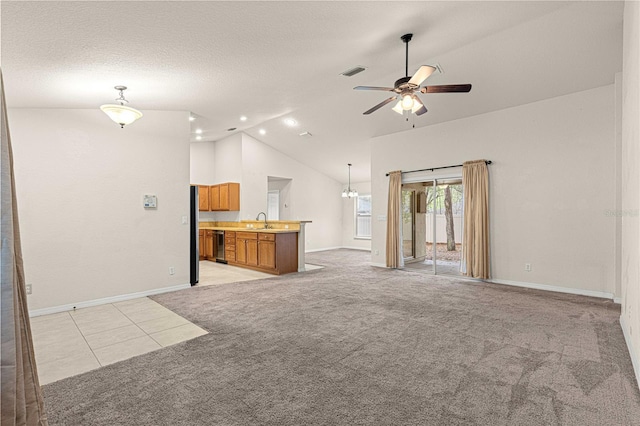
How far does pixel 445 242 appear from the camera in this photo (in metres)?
11.1

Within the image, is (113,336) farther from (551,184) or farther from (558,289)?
(551,184)

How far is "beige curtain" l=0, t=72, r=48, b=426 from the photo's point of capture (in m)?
0.86

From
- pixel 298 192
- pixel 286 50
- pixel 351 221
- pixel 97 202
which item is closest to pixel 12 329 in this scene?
pixel 286 50

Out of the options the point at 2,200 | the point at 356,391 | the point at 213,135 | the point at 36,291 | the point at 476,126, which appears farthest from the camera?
the point at 213,135

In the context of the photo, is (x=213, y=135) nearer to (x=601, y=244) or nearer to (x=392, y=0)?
(x=392, y=0)

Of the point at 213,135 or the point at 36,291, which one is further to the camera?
the point at 213,135

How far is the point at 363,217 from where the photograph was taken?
37.3 feet

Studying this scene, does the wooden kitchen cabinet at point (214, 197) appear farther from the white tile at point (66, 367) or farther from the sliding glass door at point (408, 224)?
the white tile at point (66, 367)

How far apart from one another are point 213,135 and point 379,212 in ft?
15.4

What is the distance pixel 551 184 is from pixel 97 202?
7.04m

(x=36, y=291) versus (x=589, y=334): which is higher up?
(x=36, y=291)

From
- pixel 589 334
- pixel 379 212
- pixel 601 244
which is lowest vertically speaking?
pixel 589 334

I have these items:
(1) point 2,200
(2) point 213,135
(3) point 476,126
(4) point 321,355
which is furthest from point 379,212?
Answer: (1) point 2,200

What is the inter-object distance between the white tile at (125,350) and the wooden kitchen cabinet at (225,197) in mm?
5521
